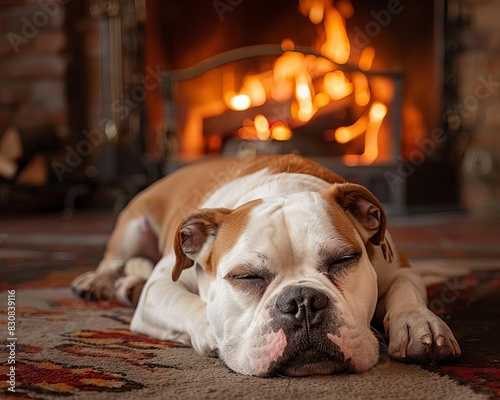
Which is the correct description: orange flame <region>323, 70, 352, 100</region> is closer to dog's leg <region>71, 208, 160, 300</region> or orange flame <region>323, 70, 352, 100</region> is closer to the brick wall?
the brick wall

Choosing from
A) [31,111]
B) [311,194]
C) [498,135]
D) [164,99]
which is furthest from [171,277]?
[31,111]

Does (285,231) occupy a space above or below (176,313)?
above

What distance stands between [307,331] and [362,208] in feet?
1.34

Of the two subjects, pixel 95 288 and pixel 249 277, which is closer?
pixel 249 277

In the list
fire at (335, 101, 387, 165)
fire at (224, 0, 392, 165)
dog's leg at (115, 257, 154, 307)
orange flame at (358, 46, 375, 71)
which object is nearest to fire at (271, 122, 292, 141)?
fire at (224, 0, 392, 165)

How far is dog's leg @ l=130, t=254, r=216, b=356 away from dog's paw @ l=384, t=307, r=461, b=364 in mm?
360

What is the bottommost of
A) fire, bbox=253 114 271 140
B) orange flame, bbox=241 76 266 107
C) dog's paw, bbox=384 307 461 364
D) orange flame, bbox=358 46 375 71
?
dog's paw, bbox=384 307 461 364

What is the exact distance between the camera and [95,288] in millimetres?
2254

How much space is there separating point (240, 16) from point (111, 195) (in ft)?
5.35

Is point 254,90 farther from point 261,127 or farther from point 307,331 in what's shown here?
point 307,331

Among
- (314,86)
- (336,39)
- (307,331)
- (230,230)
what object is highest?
(336,39)

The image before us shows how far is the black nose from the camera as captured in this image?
1298mm

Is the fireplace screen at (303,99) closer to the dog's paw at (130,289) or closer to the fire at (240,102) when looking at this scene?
the fire at (240,102)

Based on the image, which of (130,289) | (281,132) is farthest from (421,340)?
(281,132)
